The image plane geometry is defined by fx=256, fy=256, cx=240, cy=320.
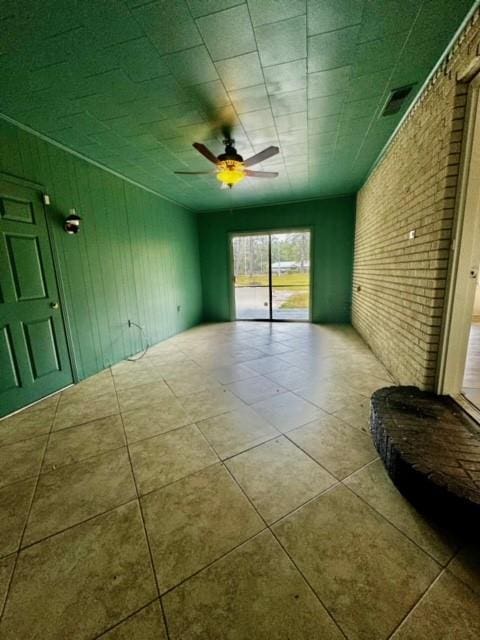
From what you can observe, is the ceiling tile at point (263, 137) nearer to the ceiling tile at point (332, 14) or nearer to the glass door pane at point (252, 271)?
the ceiling tile at point (332, 14)

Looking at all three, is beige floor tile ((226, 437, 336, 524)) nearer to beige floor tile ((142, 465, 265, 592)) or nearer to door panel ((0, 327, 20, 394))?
beige floor tile ((142, 465, 265, 592))

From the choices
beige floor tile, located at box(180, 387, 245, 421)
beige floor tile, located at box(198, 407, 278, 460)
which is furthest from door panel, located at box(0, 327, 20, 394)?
beige floor tile, located at box(198, 407, 278, 460)

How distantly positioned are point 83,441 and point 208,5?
309 cm

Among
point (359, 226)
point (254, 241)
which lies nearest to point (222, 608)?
point (359, 226)

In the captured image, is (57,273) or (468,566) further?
(57,273)

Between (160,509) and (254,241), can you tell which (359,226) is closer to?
(254,241)

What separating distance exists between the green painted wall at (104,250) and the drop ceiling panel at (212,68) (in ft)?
1.08

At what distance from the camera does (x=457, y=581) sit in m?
1.07

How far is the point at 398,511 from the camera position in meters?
1.40

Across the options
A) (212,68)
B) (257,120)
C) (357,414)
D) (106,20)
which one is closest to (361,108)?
(257,120)

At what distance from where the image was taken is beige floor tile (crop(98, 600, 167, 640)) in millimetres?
931

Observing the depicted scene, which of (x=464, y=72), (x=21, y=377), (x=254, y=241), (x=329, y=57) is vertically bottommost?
(x=21, y=377)

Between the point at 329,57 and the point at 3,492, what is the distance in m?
3.74

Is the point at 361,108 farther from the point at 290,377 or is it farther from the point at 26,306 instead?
the point at 26,306
